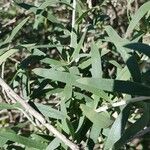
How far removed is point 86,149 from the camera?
105 cm

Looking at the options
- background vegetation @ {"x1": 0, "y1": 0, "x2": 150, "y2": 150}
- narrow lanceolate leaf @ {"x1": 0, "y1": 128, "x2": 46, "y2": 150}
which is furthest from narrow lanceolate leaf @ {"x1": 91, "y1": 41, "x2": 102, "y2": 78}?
narrow lanceolate leaf @ {"x1": 0, "y1": 128, "x2": 46, "y2": 150}

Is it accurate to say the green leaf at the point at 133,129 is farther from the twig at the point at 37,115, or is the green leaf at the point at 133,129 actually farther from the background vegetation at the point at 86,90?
the twig at the point at 37,115

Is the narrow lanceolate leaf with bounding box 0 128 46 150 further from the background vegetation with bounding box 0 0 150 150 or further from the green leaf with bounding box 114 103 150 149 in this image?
the green leaf with bounding box 114 103 150 149

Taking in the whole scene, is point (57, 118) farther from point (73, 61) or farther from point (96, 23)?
point (96, 23)

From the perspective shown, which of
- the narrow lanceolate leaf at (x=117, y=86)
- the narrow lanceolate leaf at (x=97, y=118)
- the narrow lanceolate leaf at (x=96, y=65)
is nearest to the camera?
the narrow lanceolate leaf at (x=117, y=86)

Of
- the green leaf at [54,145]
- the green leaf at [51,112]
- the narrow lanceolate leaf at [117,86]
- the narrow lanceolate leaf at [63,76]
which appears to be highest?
the narrow lanceolate leaf at [117,86]

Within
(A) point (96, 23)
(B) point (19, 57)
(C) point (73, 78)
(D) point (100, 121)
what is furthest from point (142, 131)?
(B) point (19, 57)

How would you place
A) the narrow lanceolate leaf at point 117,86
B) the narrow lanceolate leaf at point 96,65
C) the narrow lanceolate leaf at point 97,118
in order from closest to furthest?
the narrow lanceolate leaf at point 117,86
the narrow lanceolate leaf at point 97,118
the narrow lanceolate leaf at point 96,65

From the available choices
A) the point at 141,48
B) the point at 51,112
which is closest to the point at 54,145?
the point at 51,112

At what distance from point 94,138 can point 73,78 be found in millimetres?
169

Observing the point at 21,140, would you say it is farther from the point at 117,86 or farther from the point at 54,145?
the point at 117,86

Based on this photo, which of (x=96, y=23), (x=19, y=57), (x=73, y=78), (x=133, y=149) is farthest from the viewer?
(x=19, y=57)

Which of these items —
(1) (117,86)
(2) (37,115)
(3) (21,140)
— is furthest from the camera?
(3) (21,140)

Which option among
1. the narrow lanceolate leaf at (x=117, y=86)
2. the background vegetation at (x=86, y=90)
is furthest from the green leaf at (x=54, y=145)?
the narrow lanceolate leaf at (x=117, y=86)
